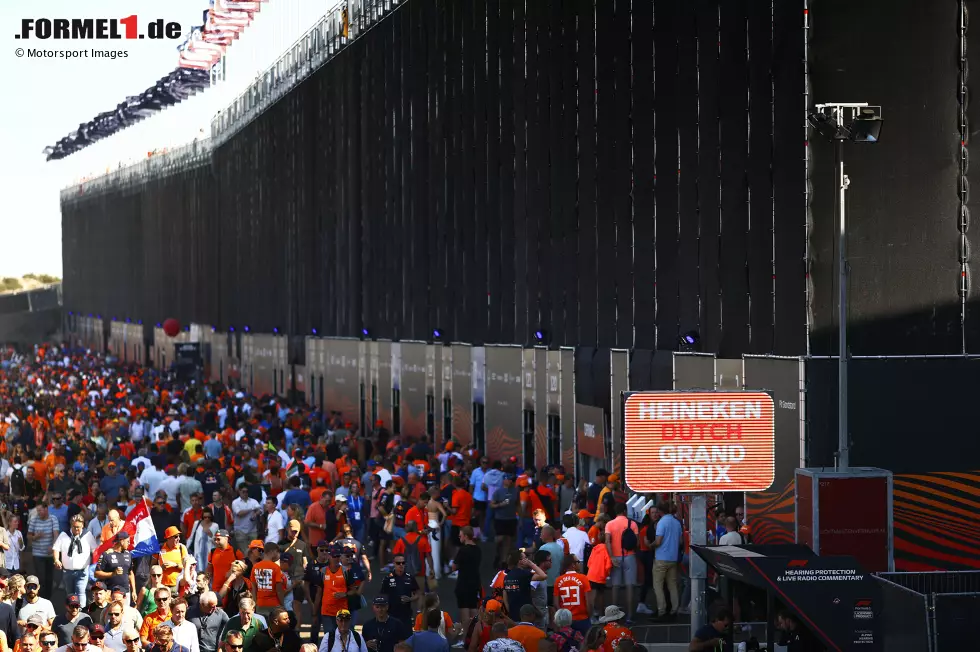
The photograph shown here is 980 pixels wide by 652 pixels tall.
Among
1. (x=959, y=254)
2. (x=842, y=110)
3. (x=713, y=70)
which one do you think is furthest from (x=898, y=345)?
(x=713, y=70)

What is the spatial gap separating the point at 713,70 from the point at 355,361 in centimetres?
2944

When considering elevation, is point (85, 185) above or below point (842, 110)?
above

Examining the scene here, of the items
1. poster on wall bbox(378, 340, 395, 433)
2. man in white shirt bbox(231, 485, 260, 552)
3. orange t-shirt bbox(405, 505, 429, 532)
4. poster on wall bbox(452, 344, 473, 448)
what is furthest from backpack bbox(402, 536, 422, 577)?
poster on wall bbox(378, 340, 395, 433)

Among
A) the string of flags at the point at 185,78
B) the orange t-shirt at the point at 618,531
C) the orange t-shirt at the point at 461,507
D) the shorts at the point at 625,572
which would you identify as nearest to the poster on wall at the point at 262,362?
the string of flags at the point at 185,78

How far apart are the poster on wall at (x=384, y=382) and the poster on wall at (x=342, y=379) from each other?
8.68ft

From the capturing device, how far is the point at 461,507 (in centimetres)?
2203

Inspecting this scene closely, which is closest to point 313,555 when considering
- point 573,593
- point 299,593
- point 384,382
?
point 299,593

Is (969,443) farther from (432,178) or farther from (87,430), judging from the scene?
(432,178)

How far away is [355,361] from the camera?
52.2 m

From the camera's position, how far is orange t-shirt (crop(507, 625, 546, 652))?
13203mm

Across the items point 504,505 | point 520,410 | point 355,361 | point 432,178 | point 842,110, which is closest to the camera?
point 842,110

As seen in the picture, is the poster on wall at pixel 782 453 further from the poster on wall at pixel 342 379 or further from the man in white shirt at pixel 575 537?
the poster on wall at pixel 342 379

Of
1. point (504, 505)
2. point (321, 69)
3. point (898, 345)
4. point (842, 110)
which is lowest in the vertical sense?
point (504, 505)

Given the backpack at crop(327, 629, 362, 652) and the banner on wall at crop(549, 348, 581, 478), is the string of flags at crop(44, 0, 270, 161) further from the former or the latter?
the backpack at crop(327, 629, 362, 652)
